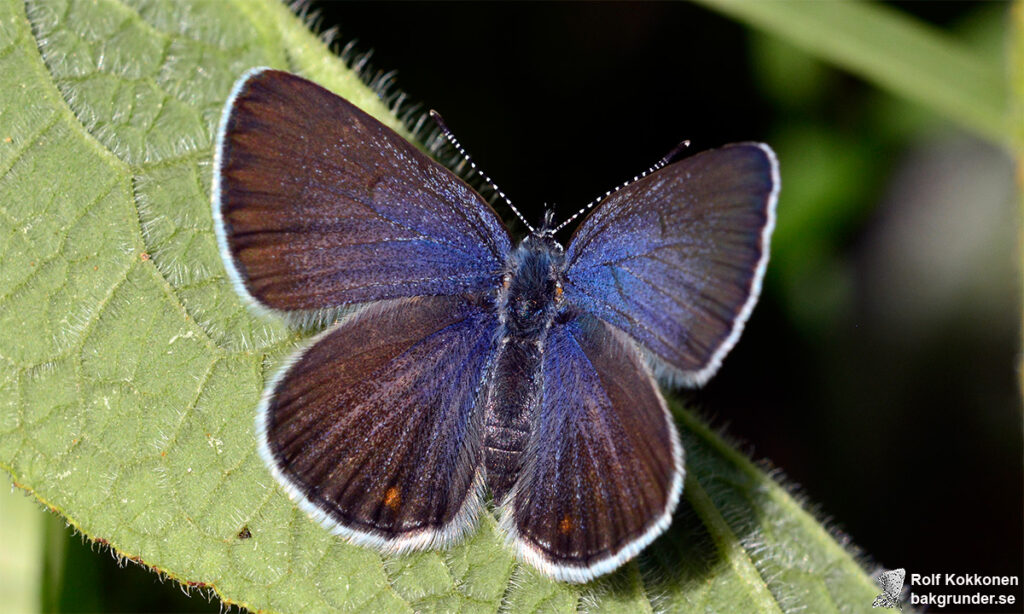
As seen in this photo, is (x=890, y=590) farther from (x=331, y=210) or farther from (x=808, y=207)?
(x=331, y=210)

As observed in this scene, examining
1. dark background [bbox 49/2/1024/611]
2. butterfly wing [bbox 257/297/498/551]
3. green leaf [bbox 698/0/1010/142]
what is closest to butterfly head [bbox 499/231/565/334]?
butterfly wing [bbox 257/297/498/551]

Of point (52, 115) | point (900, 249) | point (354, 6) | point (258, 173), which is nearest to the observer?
point (258, 173)

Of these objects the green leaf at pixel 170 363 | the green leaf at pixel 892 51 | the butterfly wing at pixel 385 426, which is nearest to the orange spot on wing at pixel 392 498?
the butterfly wing at pixel 385 426

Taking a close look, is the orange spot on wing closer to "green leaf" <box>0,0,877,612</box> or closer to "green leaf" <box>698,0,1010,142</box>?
"green leaf" <box>0,0,877,612</box>

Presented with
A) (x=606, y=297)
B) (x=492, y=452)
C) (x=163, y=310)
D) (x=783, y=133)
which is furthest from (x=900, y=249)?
(x=163, y=310)

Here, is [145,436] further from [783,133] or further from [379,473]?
[783,133]

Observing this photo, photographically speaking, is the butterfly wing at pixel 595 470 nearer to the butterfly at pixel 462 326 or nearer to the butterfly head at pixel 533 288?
the butterfly at pixel 462 326

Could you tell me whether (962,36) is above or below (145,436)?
above
